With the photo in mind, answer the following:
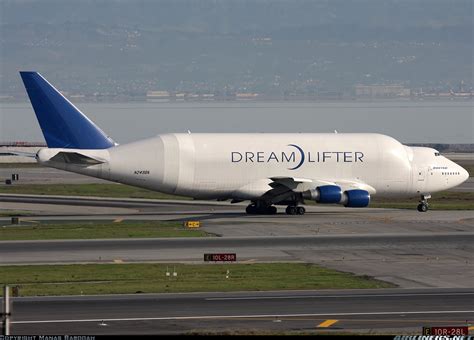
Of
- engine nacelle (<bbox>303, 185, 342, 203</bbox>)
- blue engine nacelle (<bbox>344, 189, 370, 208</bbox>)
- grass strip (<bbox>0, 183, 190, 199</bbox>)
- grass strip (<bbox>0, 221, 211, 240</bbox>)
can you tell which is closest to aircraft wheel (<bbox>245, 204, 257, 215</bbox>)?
engine nacelle (<bbox>303, 185, 342, 203</bbox>)

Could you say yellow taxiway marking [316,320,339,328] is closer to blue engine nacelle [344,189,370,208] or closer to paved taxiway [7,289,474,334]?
paved taxiway [7,289,474,334]

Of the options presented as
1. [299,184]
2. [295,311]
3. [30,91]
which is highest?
[30,91]

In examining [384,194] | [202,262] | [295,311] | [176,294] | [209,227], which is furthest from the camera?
[384,194]

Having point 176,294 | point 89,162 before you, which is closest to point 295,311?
point 176,294

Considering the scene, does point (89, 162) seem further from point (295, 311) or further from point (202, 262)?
point (295, 311)

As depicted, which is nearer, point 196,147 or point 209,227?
point 209,227

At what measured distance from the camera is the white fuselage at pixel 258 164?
70.0m

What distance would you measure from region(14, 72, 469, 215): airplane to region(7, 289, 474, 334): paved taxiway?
3016 centimetres

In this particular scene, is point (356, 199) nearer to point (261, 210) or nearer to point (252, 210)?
point (261, 210)

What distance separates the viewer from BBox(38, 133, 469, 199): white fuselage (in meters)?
70.0

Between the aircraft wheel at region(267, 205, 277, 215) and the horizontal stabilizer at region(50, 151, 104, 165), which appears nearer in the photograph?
the horizontal stabilizer at region(50, 151, 104, 165)

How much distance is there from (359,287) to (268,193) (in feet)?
98.4

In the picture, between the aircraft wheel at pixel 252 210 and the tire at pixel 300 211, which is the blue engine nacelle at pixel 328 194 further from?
the aircraft wheel at pixel 252 210

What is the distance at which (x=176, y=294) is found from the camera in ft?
132
